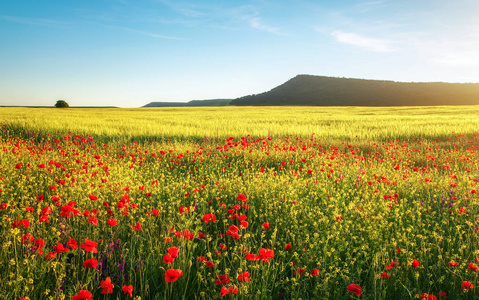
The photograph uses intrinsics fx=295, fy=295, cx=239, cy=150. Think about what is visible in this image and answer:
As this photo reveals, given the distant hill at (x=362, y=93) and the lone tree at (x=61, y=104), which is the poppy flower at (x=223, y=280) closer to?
the lone tree at (x=61, y=104)

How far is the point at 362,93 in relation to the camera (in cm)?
7512

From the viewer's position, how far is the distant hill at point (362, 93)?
210 ft

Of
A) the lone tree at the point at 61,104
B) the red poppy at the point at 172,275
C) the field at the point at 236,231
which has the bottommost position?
the field at the point at 236,231

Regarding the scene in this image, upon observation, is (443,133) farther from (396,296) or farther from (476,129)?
(396,296)

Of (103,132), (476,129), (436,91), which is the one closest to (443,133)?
(476,129)

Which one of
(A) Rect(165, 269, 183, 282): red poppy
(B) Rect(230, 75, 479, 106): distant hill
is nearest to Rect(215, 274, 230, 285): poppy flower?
(A) Rect(165, 269, 183, 282): red poppy

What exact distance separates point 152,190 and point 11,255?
67.4 inches

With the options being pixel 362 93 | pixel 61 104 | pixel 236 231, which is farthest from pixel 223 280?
pixel 362 93

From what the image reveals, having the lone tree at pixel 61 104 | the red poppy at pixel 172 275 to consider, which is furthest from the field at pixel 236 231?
the lone tree at pixel 61 104

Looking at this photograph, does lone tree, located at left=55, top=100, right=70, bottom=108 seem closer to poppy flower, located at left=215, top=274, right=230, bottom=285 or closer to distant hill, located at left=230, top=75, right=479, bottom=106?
distant hill, located at left=230, top=75, right=479, bottom=106

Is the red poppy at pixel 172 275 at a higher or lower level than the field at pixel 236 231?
higher

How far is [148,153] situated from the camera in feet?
23.7

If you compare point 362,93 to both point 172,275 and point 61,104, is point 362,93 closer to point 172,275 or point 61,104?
point 61,104

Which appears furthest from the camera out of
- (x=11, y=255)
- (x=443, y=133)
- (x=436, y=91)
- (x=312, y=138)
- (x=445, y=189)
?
(x=436, y=91)
